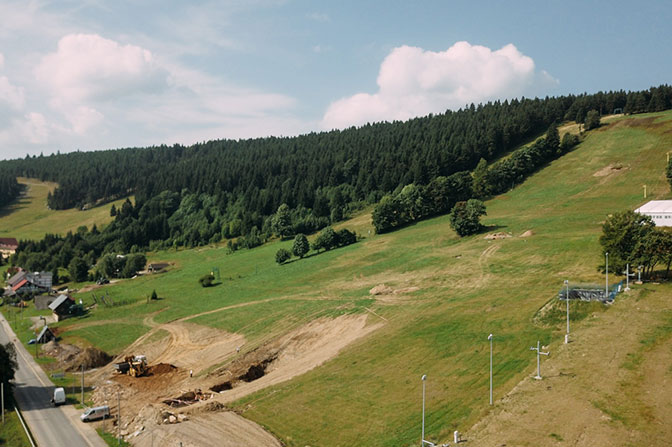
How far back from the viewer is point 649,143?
123625 mm

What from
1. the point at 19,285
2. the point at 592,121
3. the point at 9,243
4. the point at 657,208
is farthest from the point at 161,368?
the point at 9,243

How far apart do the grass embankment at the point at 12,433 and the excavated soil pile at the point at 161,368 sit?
14582 mm

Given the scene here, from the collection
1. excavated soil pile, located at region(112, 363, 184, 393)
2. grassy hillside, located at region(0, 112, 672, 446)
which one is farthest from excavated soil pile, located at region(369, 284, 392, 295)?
excavated soil pile, located at region(112, 363, 184, 393)

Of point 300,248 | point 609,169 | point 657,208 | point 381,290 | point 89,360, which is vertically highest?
point 609,169

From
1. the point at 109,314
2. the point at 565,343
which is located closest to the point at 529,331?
the point at 565,343

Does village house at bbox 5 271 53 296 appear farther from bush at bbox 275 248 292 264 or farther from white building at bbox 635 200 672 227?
white building at bbox 635 200 672 227

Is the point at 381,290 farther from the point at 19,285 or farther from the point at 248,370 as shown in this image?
the point at 19,285

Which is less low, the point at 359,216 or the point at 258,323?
the point at 359,216

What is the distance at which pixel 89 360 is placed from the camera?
63.0 m

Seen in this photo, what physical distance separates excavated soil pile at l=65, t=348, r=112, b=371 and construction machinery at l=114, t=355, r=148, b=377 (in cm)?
424

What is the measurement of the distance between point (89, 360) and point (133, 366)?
32.8 feet

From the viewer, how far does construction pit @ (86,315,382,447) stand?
3731cm

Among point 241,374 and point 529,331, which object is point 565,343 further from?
point 241,374

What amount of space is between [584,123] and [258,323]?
13347 cm
